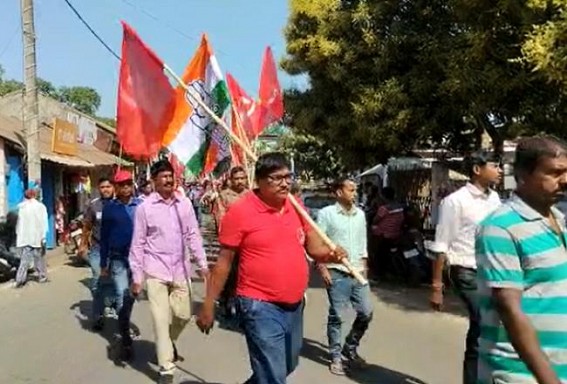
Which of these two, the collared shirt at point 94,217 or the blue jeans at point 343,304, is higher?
the collared shirt at point 94,217

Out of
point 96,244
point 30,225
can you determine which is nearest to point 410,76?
point 96,244

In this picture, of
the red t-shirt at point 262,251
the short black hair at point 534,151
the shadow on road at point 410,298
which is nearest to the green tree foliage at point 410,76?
the shadow on road at point 410,298

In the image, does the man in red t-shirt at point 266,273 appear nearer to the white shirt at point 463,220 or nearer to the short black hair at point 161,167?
the white shirt at point 463,220

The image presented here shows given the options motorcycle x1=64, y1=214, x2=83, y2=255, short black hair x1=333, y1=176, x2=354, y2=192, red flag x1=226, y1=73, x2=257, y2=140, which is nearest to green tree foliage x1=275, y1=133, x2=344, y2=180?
motorcycle x1=64, y1=214, x2=83, y2=255

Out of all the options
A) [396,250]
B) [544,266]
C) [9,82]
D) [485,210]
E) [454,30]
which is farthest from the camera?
[9,82]

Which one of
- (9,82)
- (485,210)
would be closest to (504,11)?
(485,210)

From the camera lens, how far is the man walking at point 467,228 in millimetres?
5449

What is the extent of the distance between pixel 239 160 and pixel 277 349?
4.32m

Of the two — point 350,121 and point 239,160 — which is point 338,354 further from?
point 350,121

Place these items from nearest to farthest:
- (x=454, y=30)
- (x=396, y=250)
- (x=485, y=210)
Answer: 1. (x=485, y=210)
2. (x=454, y=30)
3. (x=396, y=250)

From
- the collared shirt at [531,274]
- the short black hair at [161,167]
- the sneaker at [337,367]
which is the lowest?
the sneaker at [337,367]

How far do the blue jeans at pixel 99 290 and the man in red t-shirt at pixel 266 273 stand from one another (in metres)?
3.87

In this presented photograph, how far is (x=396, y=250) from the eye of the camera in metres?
12.9

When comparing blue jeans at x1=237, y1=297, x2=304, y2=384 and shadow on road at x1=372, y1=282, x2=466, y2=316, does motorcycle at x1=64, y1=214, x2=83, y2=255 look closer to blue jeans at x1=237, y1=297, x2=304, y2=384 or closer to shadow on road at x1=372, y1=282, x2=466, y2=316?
shadow on road at x1=372, y1=282, x2=466, y2=316
